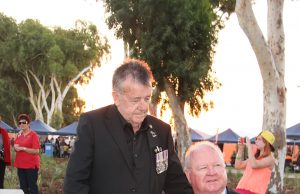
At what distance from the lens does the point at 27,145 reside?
35.0 feet

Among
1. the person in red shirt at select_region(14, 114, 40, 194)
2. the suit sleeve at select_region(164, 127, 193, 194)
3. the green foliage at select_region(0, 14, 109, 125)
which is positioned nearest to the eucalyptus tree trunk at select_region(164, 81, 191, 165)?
the person in red shirt at select_region(14, 114, 40, 194)

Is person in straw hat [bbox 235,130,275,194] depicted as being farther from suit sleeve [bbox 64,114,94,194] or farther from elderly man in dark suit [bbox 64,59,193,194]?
suit sleeve [bbox 64,114,94,194]

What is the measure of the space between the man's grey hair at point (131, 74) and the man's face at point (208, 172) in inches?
21.3

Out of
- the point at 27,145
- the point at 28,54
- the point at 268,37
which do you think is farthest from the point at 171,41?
the point at 28,54

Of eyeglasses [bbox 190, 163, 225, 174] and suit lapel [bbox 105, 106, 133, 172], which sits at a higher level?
suit lapel [bbox 105, 106, 133, 172]

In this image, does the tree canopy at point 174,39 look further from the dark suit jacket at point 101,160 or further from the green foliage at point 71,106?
the green foliage at point 71,106

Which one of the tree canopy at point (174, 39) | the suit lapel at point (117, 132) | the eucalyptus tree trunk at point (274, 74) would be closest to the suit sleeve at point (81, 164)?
the suit lapel at point (117, 132)

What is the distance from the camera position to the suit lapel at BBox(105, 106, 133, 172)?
10.6ft

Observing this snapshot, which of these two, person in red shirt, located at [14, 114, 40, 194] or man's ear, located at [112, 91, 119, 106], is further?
person in red shirt, located at [14, 114, 40, 194]

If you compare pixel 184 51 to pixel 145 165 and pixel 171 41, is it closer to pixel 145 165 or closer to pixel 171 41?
pixel 171 41

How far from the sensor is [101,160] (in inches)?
128

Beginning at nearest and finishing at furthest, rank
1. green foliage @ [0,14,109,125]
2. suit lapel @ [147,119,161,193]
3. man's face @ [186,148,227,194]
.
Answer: suit lapel @ [147,119,161,193] → man's face @ [186,148,227,194] → green foliage @ [0,14,109,125]

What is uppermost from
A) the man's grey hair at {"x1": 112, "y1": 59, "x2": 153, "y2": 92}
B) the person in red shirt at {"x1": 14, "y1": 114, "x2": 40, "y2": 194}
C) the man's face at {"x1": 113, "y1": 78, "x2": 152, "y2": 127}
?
the man's grey hair at {"x1": 112, "y1": 59, "x2": 153, "y2": 92}

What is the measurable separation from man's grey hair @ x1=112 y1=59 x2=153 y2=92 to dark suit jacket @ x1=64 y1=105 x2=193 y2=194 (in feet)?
0.58
